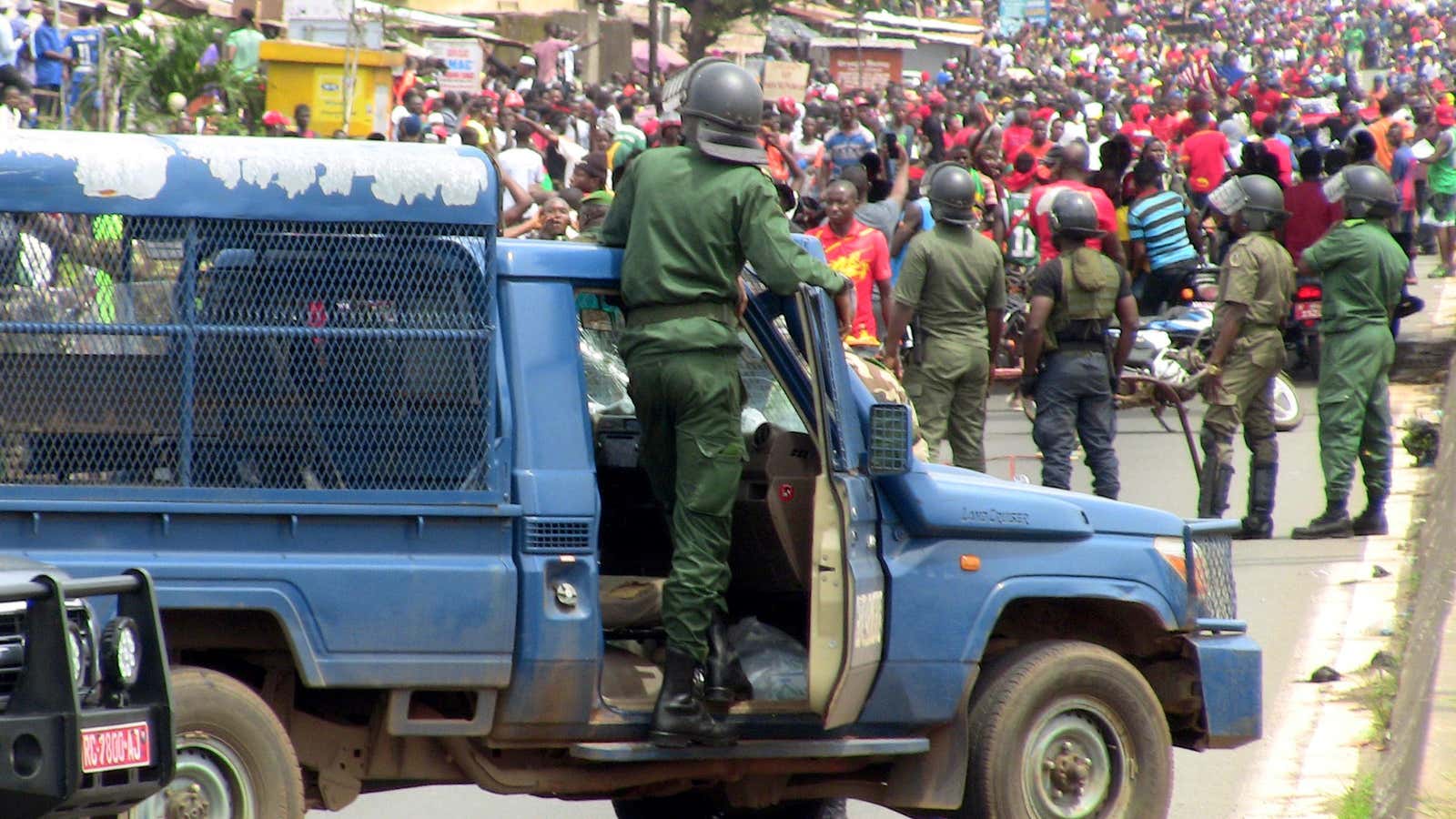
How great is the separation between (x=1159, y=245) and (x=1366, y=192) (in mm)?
5471

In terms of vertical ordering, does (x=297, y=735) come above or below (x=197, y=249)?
below

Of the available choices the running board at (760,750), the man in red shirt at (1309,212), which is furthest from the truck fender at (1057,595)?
the man in red shirt at (1309,212)

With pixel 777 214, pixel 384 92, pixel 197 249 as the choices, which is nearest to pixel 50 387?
pixel 197 249

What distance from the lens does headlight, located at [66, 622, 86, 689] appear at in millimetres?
4125

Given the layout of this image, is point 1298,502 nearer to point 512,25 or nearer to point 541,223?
point 541,223

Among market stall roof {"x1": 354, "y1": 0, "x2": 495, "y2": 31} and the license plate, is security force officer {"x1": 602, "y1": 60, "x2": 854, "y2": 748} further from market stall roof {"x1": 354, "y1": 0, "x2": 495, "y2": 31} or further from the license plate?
market stall roof {"x1": 354, "y1": 0, "x2": 495, "y2": 31}

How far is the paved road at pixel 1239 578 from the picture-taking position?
686 cm

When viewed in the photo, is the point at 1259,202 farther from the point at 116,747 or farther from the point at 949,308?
the point at 116,747

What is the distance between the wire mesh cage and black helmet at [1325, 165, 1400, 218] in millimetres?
7125

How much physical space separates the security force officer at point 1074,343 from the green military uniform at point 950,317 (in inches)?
10.1

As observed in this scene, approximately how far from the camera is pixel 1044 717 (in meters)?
5.85

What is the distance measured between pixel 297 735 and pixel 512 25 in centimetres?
3516

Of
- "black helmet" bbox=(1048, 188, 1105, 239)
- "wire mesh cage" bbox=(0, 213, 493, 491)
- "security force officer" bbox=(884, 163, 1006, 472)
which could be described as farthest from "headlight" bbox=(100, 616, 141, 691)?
"black helmet" bbox=(1048, 188, 1105, 239)

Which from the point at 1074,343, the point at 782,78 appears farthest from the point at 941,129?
the point at 1074,343
